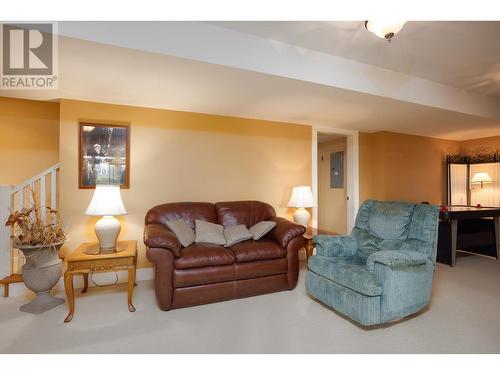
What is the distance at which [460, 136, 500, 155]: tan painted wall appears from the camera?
5238 millimetres

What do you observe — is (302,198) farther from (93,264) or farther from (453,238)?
(93,264)

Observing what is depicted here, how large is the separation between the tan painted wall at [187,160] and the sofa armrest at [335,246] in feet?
4.83

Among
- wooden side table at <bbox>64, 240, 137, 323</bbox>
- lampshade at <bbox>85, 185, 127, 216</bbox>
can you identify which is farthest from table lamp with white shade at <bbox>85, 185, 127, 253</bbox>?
wooden side table at <bbox>64, 240, 137, 323</bbox>

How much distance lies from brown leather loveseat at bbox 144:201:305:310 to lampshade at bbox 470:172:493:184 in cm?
479

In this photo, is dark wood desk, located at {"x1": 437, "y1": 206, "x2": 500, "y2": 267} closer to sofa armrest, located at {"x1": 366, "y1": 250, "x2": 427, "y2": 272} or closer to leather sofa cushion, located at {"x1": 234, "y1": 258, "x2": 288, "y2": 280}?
sofa armrest, located at {"x1": 366, "y1": 250, "x2": 427, "y2": 272}

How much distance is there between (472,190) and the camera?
219 inches

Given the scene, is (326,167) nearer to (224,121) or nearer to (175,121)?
(224,121)

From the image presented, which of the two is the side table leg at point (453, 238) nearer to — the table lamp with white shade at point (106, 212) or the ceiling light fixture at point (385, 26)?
the ceiling light fixture at point (385, 26)

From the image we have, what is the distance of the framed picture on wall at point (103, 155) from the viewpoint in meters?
3.06

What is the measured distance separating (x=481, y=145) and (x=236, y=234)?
19.0 ft

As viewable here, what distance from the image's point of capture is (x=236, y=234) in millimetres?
2877

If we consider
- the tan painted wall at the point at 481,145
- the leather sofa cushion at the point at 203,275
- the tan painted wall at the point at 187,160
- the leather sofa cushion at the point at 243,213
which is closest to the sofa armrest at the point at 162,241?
the leather sofa cushion at the point at 203,275

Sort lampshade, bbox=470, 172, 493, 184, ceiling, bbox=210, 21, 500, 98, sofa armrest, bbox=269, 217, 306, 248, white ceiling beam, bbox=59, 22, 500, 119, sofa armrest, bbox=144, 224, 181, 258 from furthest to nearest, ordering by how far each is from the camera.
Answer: lampshade, bbox=470, 172, 493, 184 → sofa armrest, bbox=269, 217, 306, 248 → sofa armrest, bbox=144, 224, 181, 258 → ceiling, bbox=210, 21, 500, 98 → white ceiling beam, bbox=59, 22, 500, 119
